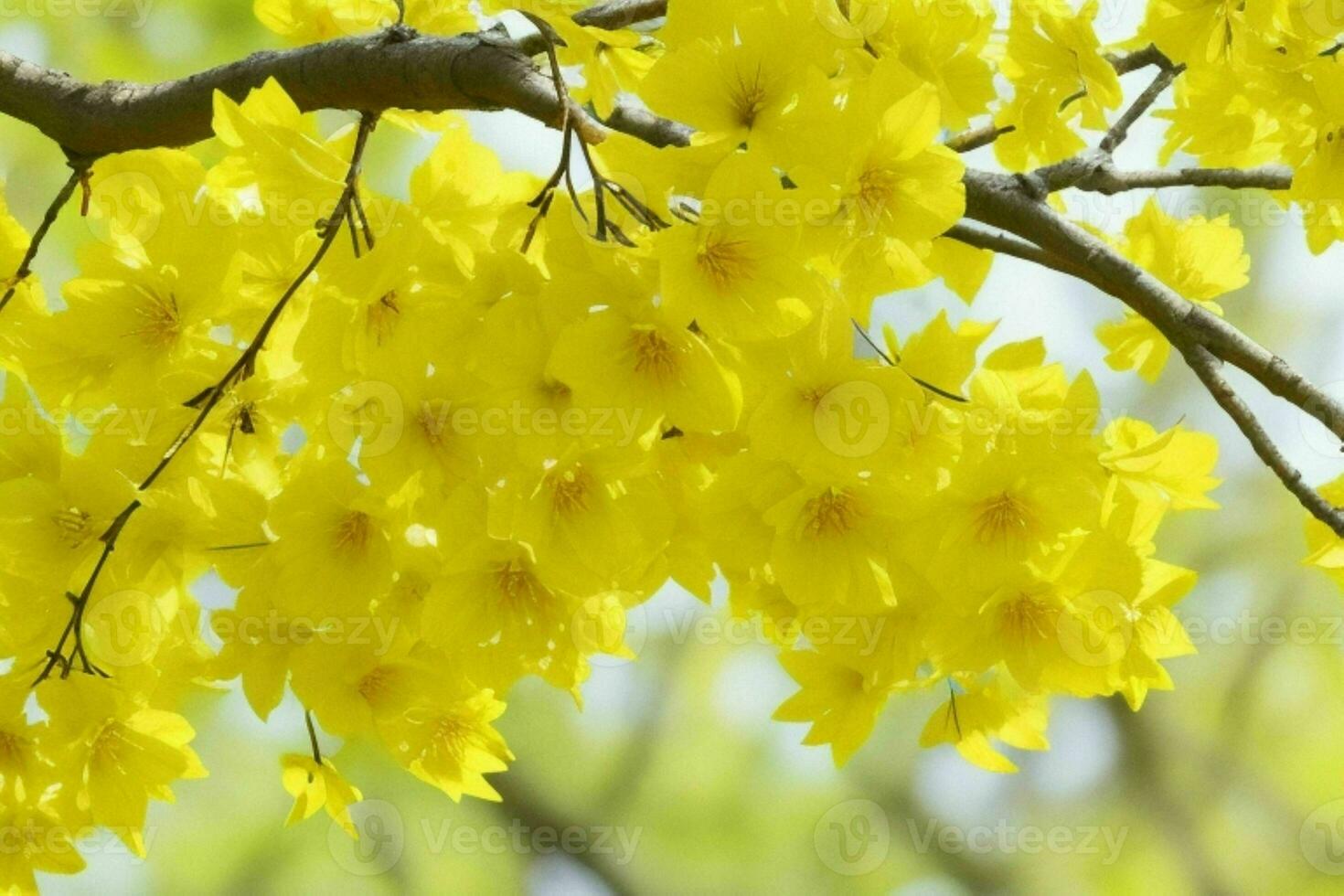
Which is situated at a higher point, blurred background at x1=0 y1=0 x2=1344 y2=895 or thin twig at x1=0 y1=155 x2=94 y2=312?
thin twig at x1=0 y1=155 x2=94 y2=312

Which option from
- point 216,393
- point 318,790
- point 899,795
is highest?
point 216,393

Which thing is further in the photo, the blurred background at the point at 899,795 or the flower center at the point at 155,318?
the blurred background at the point at 899,795

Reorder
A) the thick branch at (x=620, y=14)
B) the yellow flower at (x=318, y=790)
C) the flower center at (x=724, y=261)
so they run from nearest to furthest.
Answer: the flower center at (x=724, y=261) < the thick branch at (x=620, y=14) < the yellow flower at (x=318, y=790)

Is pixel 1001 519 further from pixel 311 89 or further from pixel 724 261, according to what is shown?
pixel 311 89

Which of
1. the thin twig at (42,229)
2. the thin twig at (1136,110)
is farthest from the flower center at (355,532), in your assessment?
the thin twig at (1136,110)

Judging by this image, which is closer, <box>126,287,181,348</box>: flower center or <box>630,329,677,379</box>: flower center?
<box>630,329,677,379</box>: flower center

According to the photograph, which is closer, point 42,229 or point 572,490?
point 572,490

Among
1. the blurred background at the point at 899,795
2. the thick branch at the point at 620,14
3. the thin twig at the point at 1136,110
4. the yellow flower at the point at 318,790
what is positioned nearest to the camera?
the thick branch at the point at 620,14

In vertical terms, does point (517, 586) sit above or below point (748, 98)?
below

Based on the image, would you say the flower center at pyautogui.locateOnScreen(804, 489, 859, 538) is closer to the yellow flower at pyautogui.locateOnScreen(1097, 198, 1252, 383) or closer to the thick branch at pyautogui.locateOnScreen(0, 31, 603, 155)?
the thick branch at pyautogui.locateOnScreen(0, 31, 603, 155)

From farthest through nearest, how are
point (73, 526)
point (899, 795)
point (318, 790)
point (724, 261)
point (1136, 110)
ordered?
point (899, 795) → point (1136, 110) → point (318, 790) → point (73, 526) → point (724, 261)

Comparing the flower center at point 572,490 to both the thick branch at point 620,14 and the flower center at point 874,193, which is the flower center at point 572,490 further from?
the thick branch at point 620,14

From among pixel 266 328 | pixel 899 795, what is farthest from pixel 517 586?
pixel 899 795

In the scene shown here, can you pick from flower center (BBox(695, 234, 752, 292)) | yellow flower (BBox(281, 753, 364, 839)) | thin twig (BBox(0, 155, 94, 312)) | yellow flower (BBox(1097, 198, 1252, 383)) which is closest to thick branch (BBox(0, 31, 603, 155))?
thin twig (BBox(0, 155, 94, 312))
